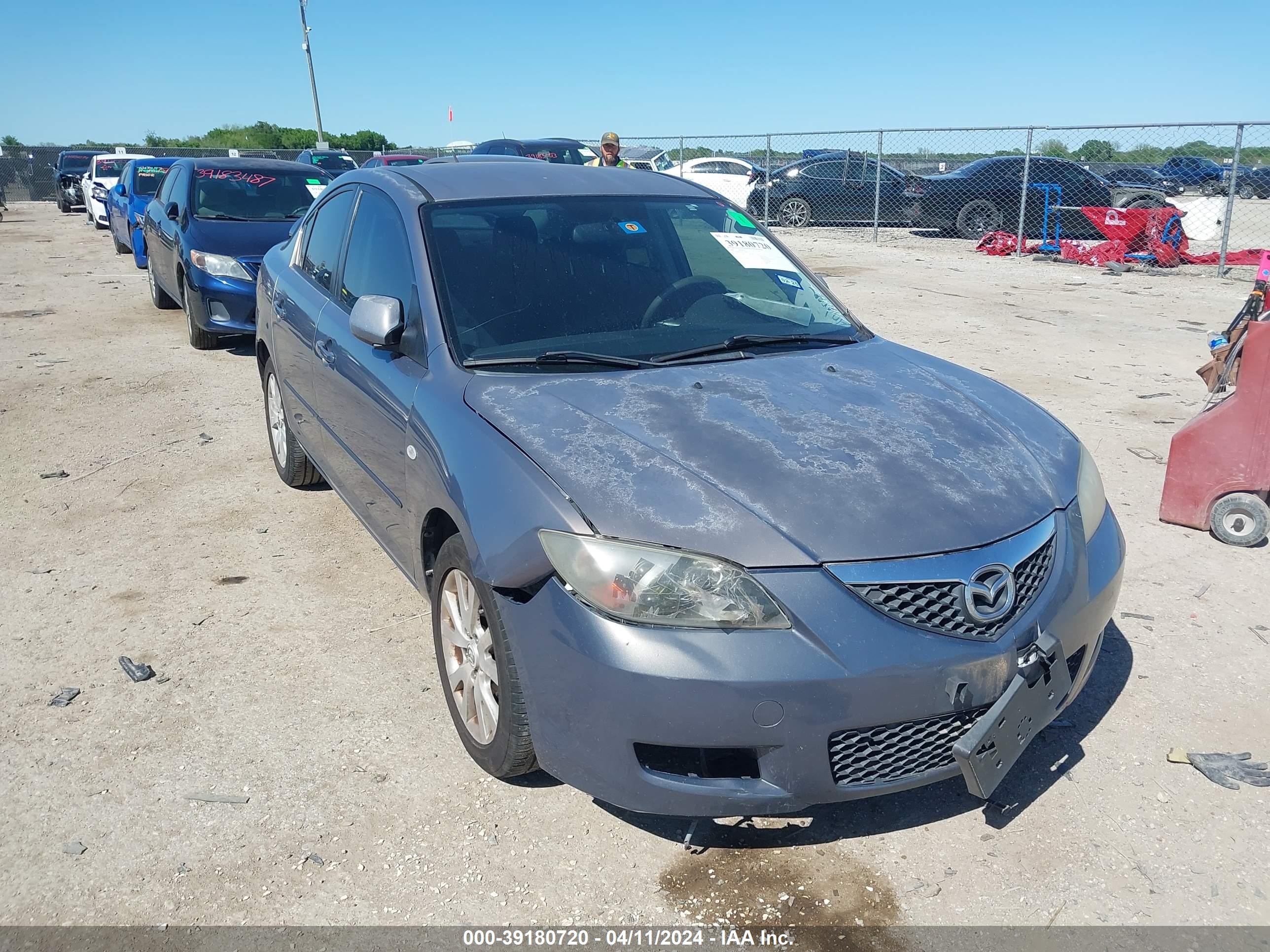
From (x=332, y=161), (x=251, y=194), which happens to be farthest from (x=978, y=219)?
(x=332, y=161)

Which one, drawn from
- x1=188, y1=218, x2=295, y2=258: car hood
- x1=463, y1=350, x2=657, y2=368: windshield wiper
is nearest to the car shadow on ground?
x1=463, y1=350, x2=657, y2=368: windshield wiper

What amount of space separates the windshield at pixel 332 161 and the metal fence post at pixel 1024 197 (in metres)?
15.1

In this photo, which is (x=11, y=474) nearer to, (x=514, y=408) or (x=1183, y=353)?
(x=514, y=408)

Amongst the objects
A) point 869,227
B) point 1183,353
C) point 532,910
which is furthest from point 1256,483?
point 869,227

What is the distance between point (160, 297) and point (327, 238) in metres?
8.36

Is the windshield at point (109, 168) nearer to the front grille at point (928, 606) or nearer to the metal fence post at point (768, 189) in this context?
the metal fence post at point (768, 189)

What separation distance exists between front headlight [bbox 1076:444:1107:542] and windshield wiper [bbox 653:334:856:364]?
3.28 feet

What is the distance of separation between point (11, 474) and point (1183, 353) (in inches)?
367

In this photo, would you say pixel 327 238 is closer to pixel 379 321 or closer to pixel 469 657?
pixel 379 321

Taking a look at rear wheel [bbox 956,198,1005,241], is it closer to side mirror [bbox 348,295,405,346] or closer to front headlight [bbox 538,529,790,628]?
side mirror [bbox 348,295,405,346]

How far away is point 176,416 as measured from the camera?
23.5 feet

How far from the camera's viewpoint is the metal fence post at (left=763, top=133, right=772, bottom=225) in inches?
824

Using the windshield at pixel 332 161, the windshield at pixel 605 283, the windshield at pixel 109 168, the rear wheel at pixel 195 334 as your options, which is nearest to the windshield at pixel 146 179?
the rear wheel at pixel 195 334

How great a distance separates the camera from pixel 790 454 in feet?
9.09
